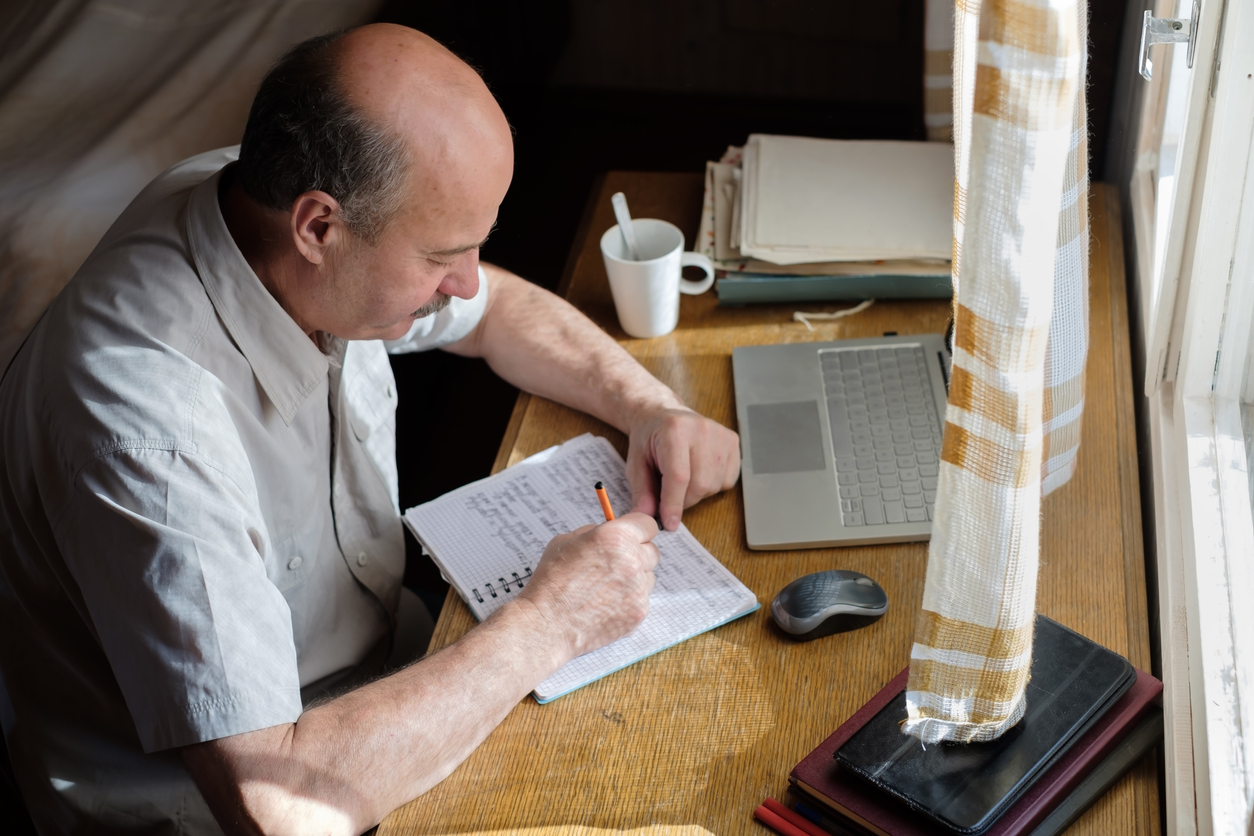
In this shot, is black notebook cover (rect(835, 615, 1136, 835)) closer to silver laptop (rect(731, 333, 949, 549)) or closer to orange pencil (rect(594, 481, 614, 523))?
silver laptop (rect(731, 333, 949, 549))

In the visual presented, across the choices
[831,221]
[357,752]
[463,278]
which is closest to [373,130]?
[463,278]

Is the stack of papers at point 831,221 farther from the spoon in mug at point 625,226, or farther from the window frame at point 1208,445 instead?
the window frame at point 1208,445

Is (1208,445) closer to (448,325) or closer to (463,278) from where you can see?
(463,278)

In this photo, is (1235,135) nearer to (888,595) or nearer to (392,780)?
(888,595)

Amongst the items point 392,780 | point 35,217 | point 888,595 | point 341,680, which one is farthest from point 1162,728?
point 35,217

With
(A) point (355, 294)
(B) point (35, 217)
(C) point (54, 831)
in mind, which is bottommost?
(C) point (54, 831)

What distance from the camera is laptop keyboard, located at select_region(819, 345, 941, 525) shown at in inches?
40.5

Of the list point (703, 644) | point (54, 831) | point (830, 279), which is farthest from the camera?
point (830, 279)

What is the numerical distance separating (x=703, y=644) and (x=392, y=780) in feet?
0.95

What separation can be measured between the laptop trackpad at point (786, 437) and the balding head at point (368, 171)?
0.37m

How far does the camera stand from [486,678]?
87cm

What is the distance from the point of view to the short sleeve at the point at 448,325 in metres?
1.30

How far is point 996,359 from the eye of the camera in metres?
0.56

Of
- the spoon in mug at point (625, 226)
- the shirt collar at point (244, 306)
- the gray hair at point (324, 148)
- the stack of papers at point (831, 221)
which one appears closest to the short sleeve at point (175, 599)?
the shirt collar at point (244, 306)
